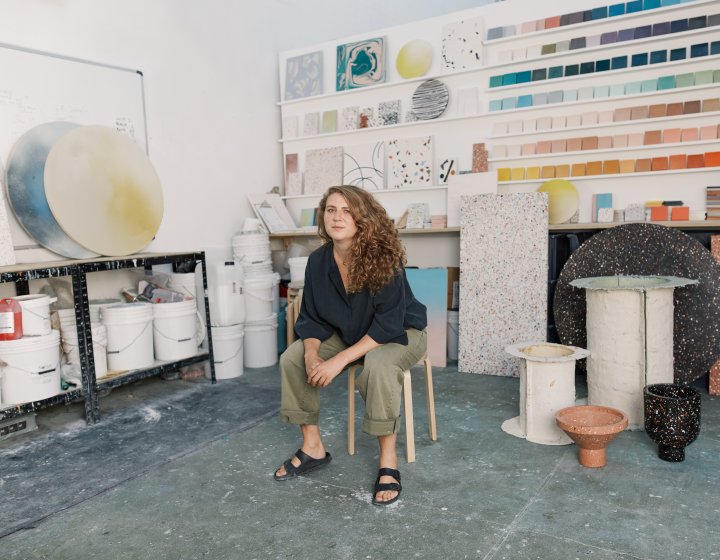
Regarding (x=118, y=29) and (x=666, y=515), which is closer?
(x=666, y=515)

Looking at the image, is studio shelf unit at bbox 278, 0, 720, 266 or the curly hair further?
studio shelf unit at bbox 278, 0, 720, 266

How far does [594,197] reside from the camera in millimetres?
3676

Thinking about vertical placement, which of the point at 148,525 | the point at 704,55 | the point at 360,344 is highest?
the point at 704,55

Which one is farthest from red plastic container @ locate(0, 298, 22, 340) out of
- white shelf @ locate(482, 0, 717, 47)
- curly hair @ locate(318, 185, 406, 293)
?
white shelf @ locate(482, 0, 717, 47)

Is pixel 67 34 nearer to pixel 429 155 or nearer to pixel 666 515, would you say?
pixel 429 155

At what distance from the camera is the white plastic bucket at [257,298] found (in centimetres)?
391

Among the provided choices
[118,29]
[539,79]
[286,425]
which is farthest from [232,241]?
[539,79]

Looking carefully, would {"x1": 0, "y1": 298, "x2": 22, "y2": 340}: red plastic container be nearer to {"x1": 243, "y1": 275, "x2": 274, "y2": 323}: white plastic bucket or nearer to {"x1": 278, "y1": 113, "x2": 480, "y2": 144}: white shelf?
{"x1": 243, "y1": 275, "x2": 274, "y2": 323}: white plastic bucket

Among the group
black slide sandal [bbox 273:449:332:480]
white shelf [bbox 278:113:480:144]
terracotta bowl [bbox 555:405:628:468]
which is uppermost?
white shelf [bbox 278:113:480:144]

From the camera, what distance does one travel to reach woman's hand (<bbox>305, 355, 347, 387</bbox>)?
2.06 meters

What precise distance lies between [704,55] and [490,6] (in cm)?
137

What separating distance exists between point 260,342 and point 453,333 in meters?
1.33

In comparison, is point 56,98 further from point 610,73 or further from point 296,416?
point 610,73

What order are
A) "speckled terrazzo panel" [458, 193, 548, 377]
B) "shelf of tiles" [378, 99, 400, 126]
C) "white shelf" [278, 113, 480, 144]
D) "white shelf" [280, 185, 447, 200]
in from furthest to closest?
"shelf of tiles" [378, 99, 400, 126] < "white shelf" [280, 185, 447, 200] < "white shelf" [278, 113, 480, 144] < "speckled terrazzo panel" [458, 193, 548, 377]
